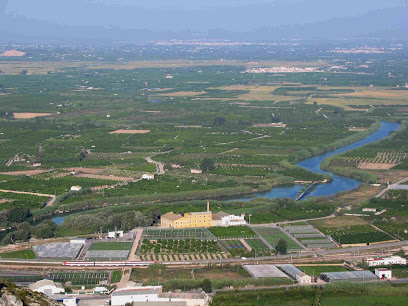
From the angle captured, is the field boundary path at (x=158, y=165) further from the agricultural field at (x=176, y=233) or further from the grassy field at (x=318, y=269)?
the grassy field at (x=318, y=269)

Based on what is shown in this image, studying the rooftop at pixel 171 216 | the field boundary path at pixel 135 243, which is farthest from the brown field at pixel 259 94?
the field boundary path at pixel 135 243


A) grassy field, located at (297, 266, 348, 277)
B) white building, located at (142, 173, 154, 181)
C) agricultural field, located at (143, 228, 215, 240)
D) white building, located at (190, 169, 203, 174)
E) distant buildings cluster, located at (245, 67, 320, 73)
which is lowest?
distant buildings cluster, located at (245, 67, 320, 73)

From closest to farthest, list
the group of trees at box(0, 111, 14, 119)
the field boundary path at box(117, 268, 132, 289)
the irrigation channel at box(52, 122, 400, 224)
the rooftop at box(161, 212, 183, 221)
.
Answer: the field boundary path at box(117, 268, 132, 289) < the rooftop at box(161, 212, 183, 221) < the irrigation channel at box(52, 122, 400, 224) < the group of trees at box(0, 111, 14, 119)

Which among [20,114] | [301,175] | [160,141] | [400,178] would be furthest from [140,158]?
[20,114]

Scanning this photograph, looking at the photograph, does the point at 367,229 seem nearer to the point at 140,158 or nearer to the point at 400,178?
the point at 400,178

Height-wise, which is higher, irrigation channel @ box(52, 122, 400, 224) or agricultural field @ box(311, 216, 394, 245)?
agricultural field @ box(311, 216, 394, 245)

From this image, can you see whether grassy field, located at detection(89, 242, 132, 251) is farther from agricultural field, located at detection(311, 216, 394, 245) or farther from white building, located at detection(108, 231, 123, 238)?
agricultural field, located at detection(311, 216, 394, 245)

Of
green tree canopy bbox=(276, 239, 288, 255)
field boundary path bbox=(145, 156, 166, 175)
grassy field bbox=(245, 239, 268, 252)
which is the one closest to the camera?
green tree canopy bbox=(276, 239, 288, 255)

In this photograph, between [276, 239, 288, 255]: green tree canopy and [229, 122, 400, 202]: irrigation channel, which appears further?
[229, 122, 400, 202]: irrigation channel

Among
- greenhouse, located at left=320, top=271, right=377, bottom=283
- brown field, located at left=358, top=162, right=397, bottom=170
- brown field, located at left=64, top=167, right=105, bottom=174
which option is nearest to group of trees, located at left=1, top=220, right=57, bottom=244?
greenhouse, located at left=320, top=271, right=377, bottom=283
